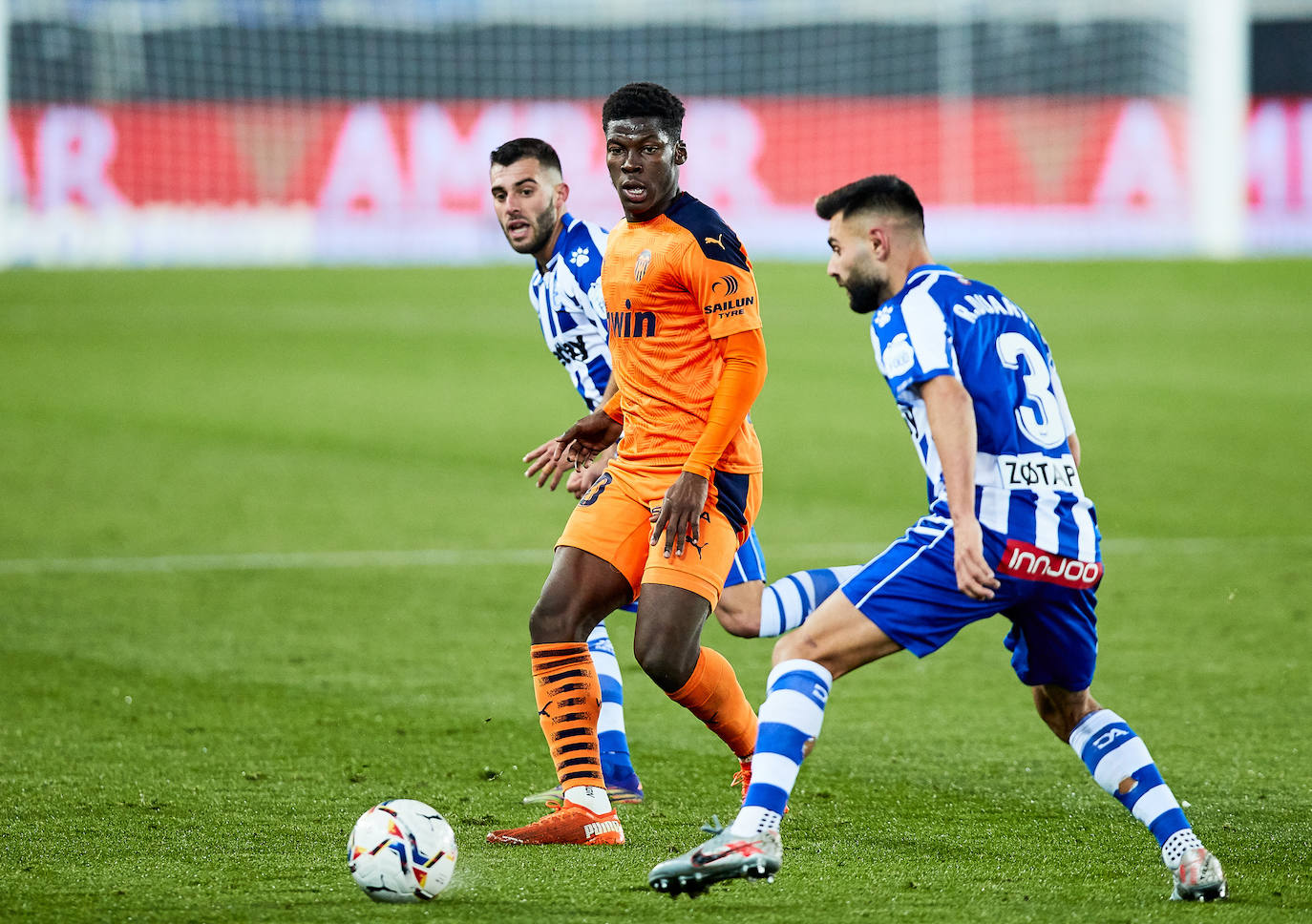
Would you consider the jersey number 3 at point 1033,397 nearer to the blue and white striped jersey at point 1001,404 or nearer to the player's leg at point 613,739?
the blue and white striped jersey at point 1001,404

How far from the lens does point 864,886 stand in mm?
4457

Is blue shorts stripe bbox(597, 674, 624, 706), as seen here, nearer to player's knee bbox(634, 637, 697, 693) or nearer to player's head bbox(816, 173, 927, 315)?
player's knee bbox(634, 637, 697, 693)

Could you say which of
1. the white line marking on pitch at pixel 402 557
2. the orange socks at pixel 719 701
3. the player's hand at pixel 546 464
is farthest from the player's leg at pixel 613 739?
the white line marking on pitch at pixel 402 557

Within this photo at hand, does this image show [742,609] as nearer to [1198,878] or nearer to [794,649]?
[794,649]

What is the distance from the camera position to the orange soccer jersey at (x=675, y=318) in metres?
4.88

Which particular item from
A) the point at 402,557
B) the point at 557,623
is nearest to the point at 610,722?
the point at 557,623

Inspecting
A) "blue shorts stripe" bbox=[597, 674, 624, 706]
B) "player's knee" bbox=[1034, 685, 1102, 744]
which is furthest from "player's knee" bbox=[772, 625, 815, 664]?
"blue shorts stripe" bbox=[597, 674, 624, 706]

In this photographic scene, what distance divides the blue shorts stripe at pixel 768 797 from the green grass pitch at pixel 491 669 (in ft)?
0.87

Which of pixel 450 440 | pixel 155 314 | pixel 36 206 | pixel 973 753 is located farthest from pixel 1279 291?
pixel 973 753

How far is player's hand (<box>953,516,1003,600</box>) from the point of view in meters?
4.21

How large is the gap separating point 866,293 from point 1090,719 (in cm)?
126

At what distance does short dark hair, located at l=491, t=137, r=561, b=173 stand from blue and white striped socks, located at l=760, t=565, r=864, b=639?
1.61m

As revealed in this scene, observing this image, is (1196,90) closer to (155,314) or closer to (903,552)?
(155,314)

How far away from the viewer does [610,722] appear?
563 centimetres
